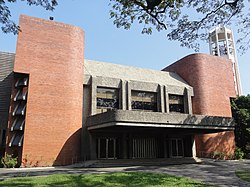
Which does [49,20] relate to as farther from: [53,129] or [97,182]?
[97,182]

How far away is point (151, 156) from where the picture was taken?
24656 mm

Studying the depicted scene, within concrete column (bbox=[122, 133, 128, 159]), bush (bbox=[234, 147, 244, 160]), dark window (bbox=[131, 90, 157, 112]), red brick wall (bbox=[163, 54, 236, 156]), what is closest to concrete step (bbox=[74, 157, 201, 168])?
concrete column (bbox=[122, 133, 128, 159])

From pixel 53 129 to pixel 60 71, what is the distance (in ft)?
16.8

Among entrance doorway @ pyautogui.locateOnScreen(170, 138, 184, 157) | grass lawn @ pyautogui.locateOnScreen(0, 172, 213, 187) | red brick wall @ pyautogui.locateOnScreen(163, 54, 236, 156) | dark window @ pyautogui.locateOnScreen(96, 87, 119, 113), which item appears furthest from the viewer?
red brick wall @ pyautogui.locateOnScreen(163, 54, 236, 156)

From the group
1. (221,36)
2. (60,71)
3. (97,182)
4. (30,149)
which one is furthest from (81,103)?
(221,36)

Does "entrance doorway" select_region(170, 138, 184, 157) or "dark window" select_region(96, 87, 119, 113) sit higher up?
"dark window" select_region(96, 87, 119, 113)

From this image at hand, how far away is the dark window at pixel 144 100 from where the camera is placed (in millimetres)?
24906

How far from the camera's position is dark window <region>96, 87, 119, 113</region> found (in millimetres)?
23297

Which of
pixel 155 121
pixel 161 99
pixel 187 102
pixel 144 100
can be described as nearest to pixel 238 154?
pixel 187 102

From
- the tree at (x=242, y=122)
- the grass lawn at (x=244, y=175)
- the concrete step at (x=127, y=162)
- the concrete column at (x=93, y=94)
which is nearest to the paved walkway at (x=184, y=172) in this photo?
the grass lawn at (x=244, y=175)

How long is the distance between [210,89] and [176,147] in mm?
7746

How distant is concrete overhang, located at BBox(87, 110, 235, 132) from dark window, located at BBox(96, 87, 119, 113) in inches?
84.3

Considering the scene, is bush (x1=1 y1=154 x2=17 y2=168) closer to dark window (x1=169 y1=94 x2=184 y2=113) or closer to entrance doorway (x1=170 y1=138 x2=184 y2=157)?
entrance doorway (x1=170 y1=138 x2=184 y2=157)

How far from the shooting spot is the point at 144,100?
83.7ft
